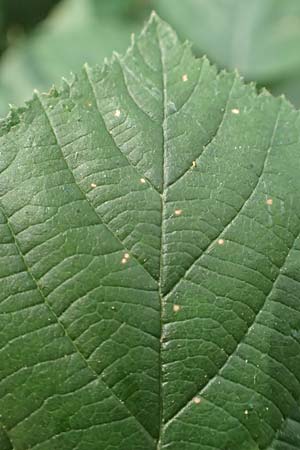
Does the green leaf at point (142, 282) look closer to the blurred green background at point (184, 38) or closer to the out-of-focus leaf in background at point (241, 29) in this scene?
the blurred green background at point (184, 38)

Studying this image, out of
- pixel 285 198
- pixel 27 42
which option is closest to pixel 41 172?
pixel 285 198

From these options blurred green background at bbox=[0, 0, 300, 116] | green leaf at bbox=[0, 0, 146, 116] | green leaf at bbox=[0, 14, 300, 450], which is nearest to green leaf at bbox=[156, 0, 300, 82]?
blurred green background at bbox=[0, 0, 300, 116]

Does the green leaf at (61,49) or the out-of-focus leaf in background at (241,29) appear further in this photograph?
the out-of-focus leaf in background at (241,29)

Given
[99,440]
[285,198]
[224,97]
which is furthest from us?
[224,97]

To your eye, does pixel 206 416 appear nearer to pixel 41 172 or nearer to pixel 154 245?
pixel 154 245

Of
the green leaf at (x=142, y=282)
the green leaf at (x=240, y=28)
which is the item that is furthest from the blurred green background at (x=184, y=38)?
the green leaf at (x=142, y=282)

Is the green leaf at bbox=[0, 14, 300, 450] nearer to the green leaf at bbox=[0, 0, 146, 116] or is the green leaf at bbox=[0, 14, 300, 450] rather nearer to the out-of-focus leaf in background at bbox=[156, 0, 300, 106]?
the green leaf at bbox=[0, 0, 146, 116]

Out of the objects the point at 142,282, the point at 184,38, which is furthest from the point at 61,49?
the point at 142,282
